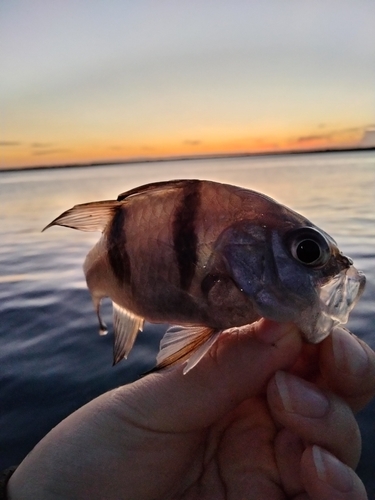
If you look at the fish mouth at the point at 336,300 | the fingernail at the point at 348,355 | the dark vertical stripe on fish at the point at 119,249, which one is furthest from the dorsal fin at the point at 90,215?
the fingernail at the point at 348,355

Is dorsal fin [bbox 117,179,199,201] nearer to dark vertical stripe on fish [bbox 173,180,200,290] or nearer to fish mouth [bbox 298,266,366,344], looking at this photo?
dark vertical stripe on fish [bbox 173,180,200,290]

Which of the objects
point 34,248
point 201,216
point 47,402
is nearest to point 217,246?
point 201,216

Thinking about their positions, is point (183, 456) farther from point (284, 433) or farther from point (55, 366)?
point (55, 366)

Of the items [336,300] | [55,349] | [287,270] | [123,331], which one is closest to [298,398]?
[336,300]

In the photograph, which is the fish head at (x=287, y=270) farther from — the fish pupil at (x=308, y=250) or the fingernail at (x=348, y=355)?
the fingernail at (x=348, y=355)

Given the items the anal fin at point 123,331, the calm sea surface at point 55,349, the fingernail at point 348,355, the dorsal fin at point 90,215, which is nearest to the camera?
the dorsal fin at point 90,215

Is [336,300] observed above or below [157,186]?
below

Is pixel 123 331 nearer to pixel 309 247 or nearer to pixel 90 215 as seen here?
pixel 90 215
